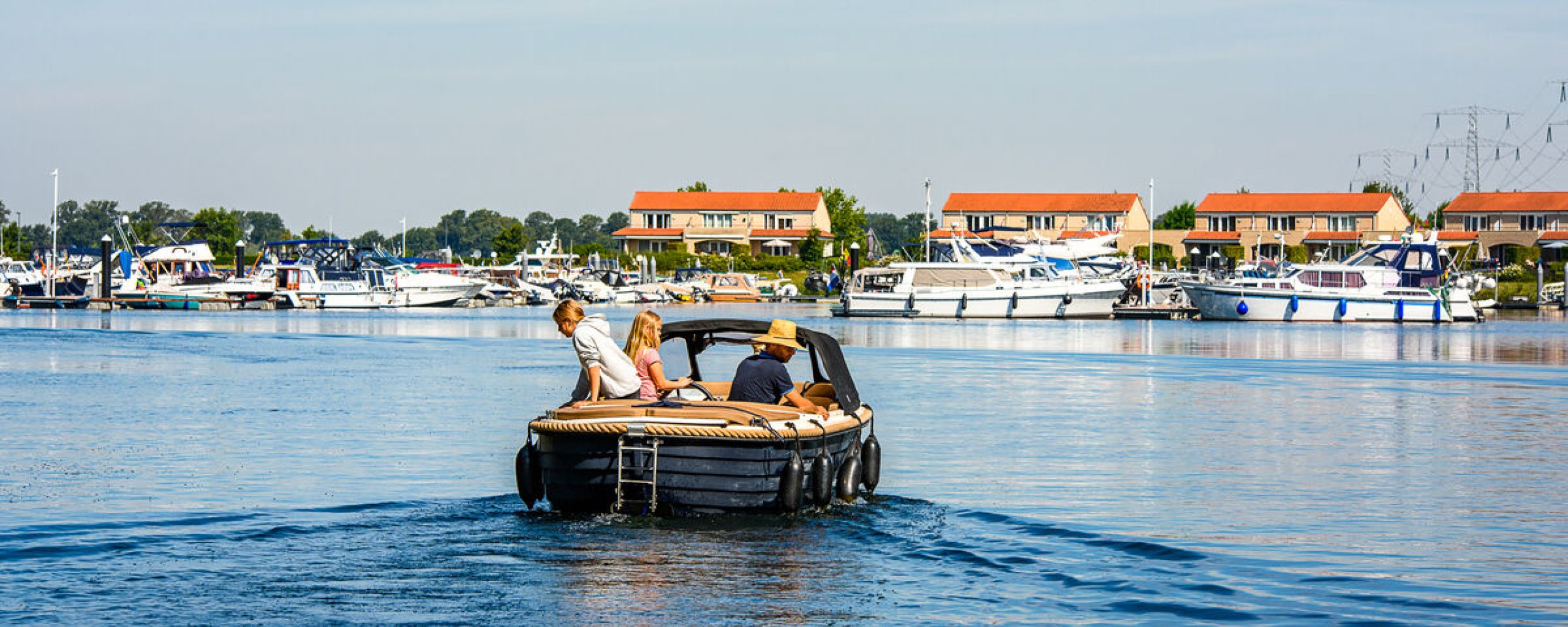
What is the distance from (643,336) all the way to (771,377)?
1.35m

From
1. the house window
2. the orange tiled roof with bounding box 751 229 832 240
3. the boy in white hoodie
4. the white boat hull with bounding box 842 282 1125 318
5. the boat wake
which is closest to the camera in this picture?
the boat wake

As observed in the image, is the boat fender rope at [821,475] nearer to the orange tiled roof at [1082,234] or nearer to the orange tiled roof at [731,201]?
the orange tiled roof at [1082,234]

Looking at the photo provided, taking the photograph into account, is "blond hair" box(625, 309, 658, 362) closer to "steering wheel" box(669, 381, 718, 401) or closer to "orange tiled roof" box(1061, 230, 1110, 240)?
"steering wheel" box(669, 381, 718, 401)

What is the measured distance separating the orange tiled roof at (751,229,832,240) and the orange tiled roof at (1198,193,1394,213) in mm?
36780

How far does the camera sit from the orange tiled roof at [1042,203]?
164625 millimetres

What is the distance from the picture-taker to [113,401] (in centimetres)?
3356

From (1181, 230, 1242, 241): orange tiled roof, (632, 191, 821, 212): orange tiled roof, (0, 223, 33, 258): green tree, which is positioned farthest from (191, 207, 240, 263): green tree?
(1181, 230, 1242, 241): orange tiled roof

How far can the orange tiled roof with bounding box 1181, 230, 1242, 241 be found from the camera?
158000 mm

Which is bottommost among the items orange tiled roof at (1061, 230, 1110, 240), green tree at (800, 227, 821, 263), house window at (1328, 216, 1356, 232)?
green tree at (800, 227, 821, 263)

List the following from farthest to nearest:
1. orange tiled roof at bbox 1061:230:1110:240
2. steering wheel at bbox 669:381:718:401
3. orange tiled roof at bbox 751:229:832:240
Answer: orange tiled roof at bbox 751:229:832:240 → orange tiled roof at bbox 1061:230:1110:240 → steering wheel at bbox 669:381:718:401

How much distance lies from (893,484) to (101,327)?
57.2 m

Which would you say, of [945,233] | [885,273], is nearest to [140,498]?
[885,273]

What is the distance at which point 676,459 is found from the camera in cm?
1591

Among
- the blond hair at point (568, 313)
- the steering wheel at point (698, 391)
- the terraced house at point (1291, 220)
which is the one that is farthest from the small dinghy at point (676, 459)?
the terraced house at point (1291, 220)
